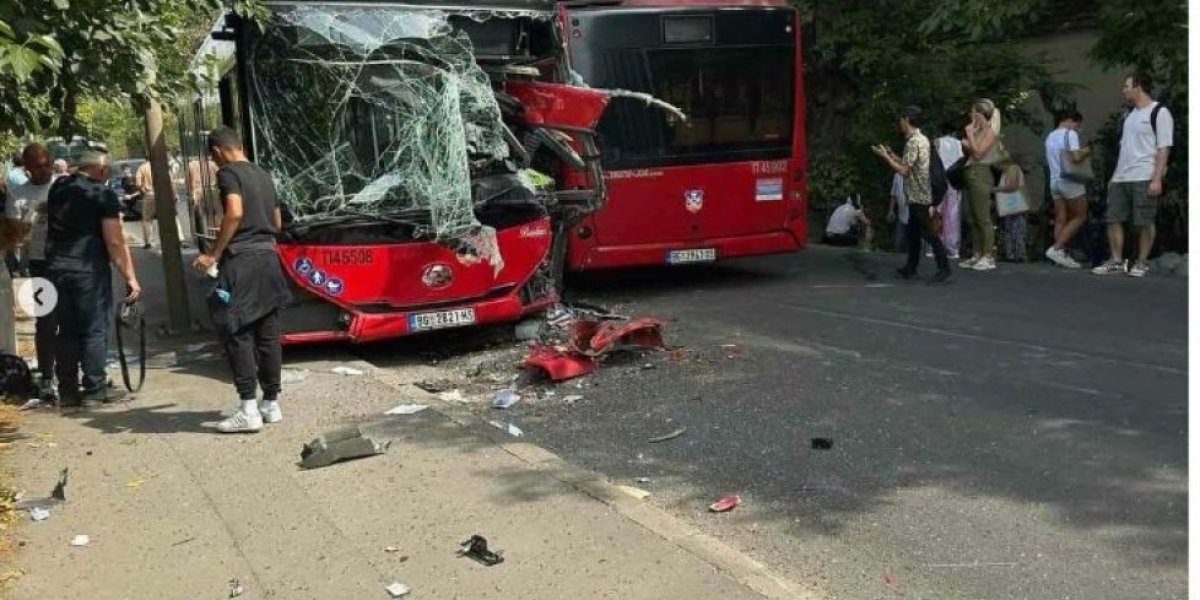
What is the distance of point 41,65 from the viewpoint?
422cm

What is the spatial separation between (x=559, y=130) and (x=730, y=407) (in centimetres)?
343

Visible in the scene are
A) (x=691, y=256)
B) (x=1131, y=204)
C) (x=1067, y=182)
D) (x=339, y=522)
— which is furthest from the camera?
(x=1067, y=182)

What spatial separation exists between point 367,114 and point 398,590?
496cm

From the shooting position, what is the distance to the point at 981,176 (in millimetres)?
12609

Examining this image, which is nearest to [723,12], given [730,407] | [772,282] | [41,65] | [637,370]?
[772,282]

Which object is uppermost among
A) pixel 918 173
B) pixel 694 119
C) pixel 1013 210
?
pixel 694 119

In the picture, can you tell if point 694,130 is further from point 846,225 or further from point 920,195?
point 846,225

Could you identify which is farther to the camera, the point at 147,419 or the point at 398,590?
the point at 147,419

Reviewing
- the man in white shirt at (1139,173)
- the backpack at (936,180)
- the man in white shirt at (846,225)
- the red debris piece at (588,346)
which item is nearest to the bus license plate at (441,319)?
the red debris piece at (588,346)

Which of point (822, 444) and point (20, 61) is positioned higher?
point (20, 61)

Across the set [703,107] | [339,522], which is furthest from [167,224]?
[339,522]

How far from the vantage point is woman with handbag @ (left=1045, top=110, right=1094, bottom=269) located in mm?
12461

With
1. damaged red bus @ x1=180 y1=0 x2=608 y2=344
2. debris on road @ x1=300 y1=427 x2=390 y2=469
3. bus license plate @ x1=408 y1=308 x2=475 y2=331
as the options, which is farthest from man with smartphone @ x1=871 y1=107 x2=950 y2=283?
debris on road @ x1=300 y1=427 x2=390 y2=469

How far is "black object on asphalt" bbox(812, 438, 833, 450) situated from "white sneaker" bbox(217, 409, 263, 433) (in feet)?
10.4
